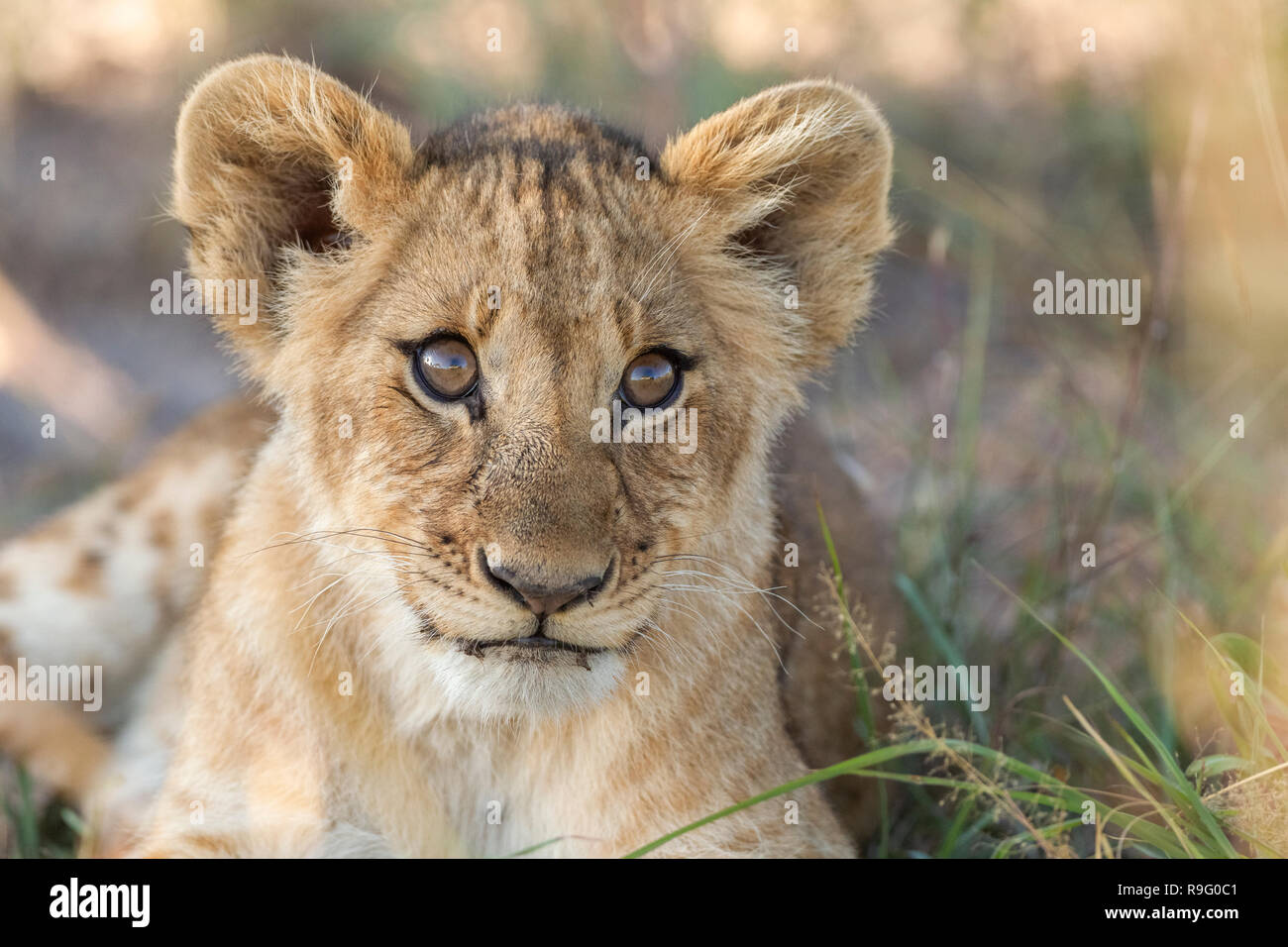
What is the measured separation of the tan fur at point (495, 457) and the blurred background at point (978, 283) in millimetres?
549

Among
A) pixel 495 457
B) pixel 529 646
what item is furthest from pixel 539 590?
pixel 495 457

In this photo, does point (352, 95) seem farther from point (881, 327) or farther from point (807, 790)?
point (881, 327)

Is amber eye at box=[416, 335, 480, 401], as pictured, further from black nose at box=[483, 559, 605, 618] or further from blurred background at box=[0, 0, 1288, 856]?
blurred background at box=[0, 0, 1288, 856]

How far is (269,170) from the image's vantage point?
9.57ft

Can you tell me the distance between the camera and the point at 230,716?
10.1ft

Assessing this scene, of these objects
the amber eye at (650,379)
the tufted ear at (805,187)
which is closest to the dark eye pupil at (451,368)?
the amber eye at (650,379)

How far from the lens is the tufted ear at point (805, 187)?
2.98 meters

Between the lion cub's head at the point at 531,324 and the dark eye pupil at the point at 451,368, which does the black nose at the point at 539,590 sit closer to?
the lion cub's head at the point at 531,324

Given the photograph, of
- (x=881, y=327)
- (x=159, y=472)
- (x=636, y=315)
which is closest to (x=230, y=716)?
(x=636, y=315)

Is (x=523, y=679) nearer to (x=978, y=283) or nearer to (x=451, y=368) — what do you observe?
(x=451, y=368)

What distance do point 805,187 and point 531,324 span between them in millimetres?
886

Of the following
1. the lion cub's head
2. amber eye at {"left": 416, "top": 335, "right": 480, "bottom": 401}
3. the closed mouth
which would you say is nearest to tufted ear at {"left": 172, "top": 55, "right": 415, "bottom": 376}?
the lion cub's head

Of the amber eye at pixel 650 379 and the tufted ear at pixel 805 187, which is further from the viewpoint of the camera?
the tufted ear at pixel 805 187
